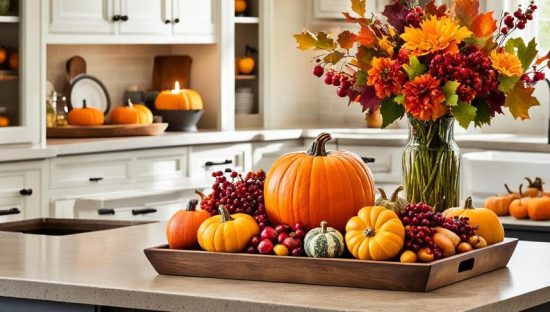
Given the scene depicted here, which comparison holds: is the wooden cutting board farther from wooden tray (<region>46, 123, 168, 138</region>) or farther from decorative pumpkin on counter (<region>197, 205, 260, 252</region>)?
decorative pumpkin on counter (<region>197, 205, 260, 252</region>)

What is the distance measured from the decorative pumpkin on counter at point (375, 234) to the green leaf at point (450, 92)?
0.39 metres

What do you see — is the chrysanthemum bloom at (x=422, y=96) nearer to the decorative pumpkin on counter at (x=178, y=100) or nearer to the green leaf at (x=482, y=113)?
the green leaf at (x=482, y=113)

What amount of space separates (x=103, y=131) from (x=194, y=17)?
90cm

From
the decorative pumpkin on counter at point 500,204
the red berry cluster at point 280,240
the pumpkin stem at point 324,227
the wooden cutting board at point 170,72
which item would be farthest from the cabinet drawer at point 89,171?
the pumpkin stem at point 324,227

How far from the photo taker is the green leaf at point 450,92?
2.64 meters

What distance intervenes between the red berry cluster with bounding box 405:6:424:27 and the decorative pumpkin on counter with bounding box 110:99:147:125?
12.2 feet

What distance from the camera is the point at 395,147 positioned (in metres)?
6.50

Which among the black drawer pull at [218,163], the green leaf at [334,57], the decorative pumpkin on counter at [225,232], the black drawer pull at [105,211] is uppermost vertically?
the green leaf at [334,57]

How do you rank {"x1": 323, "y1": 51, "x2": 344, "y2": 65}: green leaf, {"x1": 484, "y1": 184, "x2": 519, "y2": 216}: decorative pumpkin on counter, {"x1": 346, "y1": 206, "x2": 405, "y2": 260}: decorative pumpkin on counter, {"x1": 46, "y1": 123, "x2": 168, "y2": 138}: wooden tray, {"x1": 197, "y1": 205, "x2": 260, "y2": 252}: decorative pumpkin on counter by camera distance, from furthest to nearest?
{"x1": 46, "y1": 123, "x2": 168, "y2": 138}: wooden tray → {"x1": 484, "y1": 184, "x2": 519, "y2": 216}: decorative pumpkin on counter → {"x1": 323, "y1": 51, "x2": 344, "y2": 65}: green leaf → {"x1": 197, "y1": 205, "x2": 260, "y2": 252}: decorative pumpkin on counter → {"x1": 346, "y1": 206, "x2": 405, "y2": 260}: decorative pumpkin on counter

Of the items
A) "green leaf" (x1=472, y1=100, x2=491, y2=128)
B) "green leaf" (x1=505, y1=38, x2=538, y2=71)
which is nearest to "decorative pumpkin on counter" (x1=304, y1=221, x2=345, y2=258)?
"green leaf" (x1=472, y1=100, x2=491, y2=128)

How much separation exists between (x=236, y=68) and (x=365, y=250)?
489cm

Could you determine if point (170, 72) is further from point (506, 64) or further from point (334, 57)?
point (506, 64)

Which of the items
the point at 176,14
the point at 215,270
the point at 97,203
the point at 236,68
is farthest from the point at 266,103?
the point at 215,270

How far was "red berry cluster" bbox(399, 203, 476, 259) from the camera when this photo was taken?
2328 millimetres
